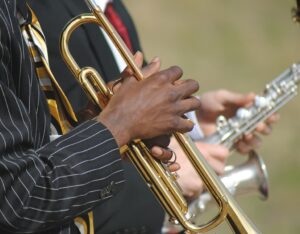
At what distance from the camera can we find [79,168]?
2.33 m

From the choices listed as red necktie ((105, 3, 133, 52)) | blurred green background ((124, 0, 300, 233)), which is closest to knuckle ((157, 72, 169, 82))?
red necktie ((105, 3, 133, 52))

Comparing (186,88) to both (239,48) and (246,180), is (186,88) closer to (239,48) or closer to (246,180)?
(246,180)

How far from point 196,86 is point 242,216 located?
1.04 ft

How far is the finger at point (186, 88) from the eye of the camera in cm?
243

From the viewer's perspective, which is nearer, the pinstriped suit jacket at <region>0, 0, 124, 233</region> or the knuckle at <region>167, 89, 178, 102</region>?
the pinstriped suit jacket at <region>0, 0, 124, 233</region>

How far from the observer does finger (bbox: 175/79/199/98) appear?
243 cm

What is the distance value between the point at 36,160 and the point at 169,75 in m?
0.35

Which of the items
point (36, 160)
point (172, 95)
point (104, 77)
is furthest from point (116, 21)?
point (36, 160)

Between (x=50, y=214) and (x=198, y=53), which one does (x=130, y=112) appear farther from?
(x=198, y=53)

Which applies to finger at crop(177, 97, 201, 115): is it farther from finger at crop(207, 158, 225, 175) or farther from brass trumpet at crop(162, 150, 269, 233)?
brass trumpet at crop(162, 150, 269, 233)

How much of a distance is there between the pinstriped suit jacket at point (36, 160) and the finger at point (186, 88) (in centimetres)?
19

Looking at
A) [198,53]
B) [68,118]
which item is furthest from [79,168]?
[198,53]

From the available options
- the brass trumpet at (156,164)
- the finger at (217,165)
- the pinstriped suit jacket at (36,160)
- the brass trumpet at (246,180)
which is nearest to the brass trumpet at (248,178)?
the brass trumpet at (246,180)

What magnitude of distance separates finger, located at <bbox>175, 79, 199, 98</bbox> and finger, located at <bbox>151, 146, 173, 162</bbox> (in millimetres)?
129
